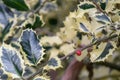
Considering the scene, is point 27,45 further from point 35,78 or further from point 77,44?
point 77,44

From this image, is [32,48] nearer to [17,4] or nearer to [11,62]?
[11,62]

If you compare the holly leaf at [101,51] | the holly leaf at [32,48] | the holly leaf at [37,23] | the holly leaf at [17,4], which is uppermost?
the holly leaf at [17,4]

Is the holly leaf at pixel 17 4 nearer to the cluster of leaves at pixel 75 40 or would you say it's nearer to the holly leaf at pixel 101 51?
the cluster of leaves at pixel 75 40

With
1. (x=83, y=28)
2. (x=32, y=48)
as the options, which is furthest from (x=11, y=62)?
(x=83, y=28)

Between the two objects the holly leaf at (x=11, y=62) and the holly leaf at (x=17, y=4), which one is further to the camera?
the holly leaf at (x=17, y=4)

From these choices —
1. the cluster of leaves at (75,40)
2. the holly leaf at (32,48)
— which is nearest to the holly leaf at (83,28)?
the cluster of leaves at (75,40)

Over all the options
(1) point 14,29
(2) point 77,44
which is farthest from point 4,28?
(2) point 77,44
